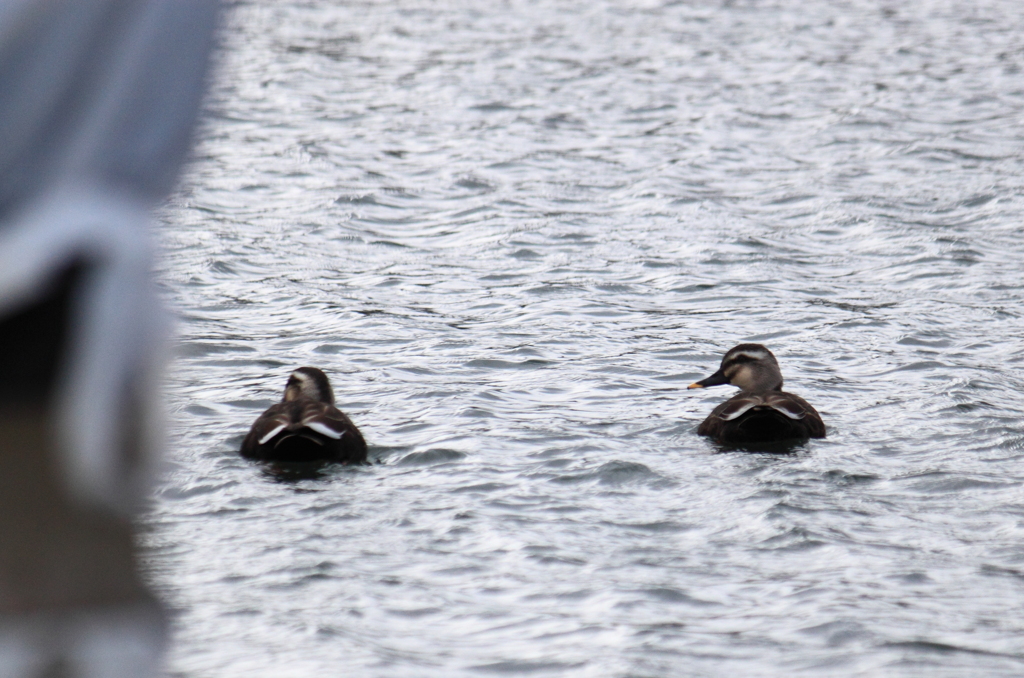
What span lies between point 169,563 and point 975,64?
68.0 ft

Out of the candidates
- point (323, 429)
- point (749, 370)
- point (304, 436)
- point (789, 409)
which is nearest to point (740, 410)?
point (789, 409)

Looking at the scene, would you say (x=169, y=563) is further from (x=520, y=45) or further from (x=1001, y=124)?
(x=520, y=45)

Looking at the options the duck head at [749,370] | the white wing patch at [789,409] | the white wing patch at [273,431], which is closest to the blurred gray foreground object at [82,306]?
the white wing patch at [273,431]

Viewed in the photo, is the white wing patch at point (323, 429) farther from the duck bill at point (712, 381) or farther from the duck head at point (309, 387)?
the duck bill at point (712, 381)

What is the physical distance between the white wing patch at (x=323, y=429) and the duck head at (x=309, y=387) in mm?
621

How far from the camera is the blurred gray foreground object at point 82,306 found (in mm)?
1115

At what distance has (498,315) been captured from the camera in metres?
11.9

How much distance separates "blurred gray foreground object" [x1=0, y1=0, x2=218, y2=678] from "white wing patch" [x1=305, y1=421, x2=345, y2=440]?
23.0ft

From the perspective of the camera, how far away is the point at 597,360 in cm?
1073

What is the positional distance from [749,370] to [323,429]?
3185 mm

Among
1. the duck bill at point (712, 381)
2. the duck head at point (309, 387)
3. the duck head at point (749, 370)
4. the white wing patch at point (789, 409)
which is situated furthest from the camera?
the duck bill at point (712, 381)

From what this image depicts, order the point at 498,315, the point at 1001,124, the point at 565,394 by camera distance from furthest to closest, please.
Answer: the point at 1001,124 < the point at 498,315 < the point at 565,394

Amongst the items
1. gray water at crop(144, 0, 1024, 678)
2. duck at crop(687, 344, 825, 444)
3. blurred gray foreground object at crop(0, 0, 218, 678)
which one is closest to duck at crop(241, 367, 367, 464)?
gray water at crop(144, 0, 1024, 678)

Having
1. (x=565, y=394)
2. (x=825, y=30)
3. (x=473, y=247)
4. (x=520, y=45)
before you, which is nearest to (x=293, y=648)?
(x=565, y=394)
